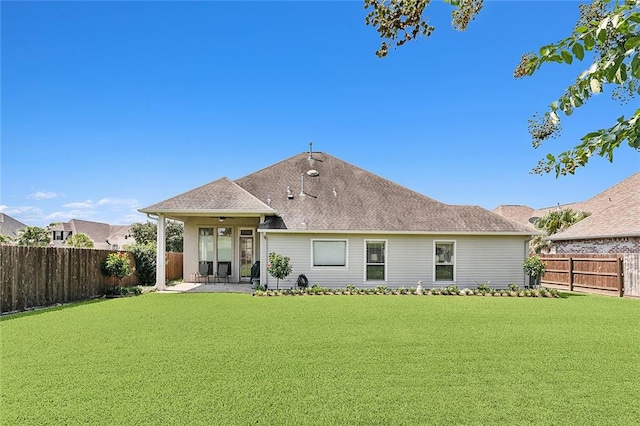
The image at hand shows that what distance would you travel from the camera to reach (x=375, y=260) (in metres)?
17.2

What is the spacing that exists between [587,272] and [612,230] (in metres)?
2.61

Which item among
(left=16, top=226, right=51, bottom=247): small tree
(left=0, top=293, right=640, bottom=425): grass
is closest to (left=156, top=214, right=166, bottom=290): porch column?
(left=0, top=293, right=640, bottom=425): grass

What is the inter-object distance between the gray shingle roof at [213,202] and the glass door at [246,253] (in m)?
2.54

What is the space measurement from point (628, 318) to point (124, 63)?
18.4 metres

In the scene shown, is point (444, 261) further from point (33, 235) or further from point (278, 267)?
point (33, 235)

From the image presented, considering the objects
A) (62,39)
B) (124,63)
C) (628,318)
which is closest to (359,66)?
(124,63)

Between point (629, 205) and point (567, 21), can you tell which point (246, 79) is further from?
point (629, 205)

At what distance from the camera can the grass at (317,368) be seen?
4383mm

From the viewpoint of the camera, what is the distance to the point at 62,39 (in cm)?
1325

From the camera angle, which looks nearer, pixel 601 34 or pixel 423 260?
pixel 601 34

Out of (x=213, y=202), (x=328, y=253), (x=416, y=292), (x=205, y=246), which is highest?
(x=213, y=202)

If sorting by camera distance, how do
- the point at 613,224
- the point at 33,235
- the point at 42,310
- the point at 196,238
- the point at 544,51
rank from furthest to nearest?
the point at 33,235, the point at 613,224, the point at 196,238, the point at 42,310, the point at 544,51

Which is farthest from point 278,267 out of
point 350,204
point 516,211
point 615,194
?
point 516,211

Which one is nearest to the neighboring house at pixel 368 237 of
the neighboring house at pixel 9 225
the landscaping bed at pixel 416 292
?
the landscaping bed at pixel 416 292
